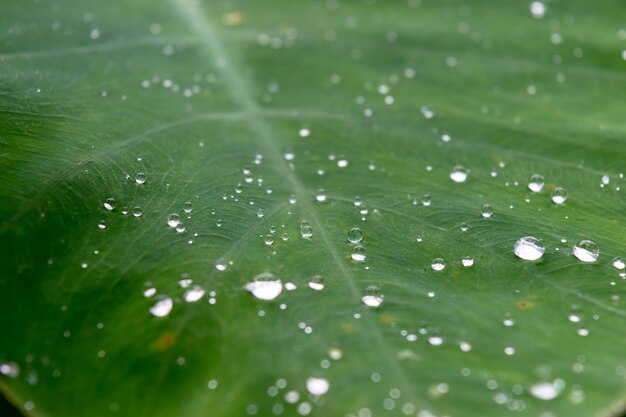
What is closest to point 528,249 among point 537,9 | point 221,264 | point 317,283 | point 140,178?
point 317,283

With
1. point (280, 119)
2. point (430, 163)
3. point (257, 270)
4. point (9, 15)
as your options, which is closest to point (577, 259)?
point (430, 163)

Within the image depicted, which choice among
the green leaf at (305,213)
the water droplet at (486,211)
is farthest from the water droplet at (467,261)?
the water droplet at (486,211)

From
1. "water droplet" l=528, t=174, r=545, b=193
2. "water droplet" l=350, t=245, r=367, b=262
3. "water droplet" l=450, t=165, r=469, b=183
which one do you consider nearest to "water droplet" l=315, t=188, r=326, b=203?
"water droplet" l=350, t=245, r=367, b=262

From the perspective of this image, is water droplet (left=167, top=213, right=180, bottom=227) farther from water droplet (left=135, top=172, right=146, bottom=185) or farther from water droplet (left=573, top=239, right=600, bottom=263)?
water droplet (left=573, top=239, right=600, bottom=263)

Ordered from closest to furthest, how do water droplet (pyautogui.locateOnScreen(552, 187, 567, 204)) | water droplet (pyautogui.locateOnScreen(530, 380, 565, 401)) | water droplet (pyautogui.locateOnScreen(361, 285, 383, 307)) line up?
water droplet (pyautogui.locateOnScreen(530, 380, 565, 401)) → water droplet (pyautogui.locateOnScreen(361, 285, 383, 307)) → water droplet (pyautogui.locateOnScreen(552, 187, 567, 204))

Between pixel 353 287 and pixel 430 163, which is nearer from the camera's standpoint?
pixel 353 287

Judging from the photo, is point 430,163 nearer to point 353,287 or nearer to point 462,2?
point 353,287

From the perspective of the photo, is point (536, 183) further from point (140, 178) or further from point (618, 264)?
point (140, 178)
